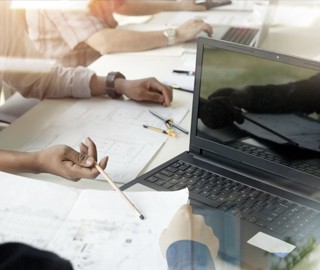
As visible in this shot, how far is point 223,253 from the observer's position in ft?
2.37

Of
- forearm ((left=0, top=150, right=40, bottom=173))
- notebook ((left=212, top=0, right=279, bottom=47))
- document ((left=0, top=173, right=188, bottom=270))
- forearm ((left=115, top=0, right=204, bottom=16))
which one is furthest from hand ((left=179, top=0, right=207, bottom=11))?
document ((left=0, top=173, right=188, bottom=270))

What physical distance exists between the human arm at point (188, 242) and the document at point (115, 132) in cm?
25

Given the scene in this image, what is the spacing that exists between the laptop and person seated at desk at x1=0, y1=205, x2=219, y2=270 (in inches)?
1.5

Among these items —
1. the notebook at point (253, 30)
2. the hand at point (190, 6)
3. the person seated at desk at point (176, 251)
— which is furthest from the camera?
the hand at point (190, 6)

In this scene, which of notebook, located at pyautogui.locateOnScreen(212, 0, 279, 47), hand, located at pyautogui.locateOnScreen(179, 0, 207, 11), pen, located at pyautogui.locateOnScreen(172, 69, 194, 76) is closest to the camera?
pen, located at pyautogui.locateOnScreen(172, 69, 194, 76)

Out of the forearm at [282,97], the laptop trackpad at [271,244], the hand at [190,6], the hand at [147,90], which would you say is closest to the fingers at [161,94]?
the hand at [147,90]

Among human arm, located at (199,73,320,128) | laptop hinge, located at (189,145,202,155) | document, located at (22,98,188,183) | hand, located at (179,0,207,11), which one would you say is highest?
human arm, located at (199,73,320,128)

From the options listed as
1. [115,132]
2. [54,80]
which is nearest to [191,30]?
[54,80]

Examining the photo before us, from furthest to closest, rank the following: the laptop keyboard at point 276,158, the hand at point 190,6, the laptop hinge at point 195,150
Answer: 1. the hand at point 190,6
2. the laptop hinge at point 195,150
3. the laptop keyboard at point 276,158

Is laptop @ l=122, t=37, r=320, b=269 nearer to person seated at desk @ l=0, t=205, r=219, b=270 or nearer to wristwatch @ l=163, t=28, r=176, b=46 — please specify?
person seated at desk @ l=0, t=205, r=219, b=270

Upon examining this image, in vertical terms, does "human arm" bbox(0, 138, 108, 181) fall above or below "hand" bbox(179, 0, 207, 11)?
below

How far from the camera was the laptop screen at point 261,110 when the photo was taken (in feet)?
2.83

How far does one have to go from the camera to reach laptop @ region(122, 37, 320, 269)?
77cm

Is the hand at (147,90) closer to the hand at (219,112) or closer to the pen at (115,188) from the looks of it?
the hand at (219,112)
